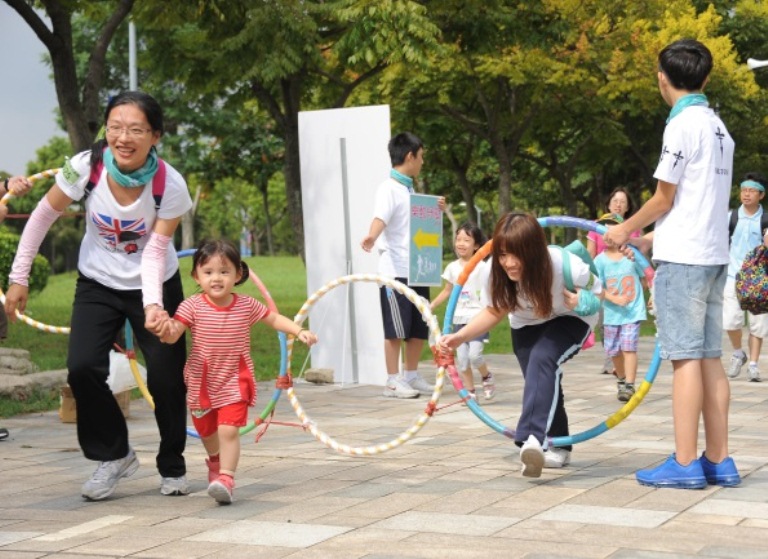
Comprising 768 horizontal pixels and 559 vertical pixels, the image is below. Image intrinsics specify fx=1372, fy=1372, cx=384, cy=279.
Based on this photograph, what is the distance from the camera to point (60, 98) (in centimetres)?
1597

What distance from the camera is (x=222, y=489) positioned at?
21.0 ft

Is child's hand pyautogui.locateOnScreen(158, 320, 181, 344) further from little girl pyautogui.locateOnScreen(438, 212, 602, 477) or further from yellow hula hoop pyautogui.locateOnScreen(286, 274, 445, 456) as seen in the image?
little girl pyautogui.locateOnScreen(438, 212, 602, 477)

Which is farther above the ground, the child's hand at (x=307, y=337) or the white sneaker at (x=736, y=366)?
the child's hand at (x=307, y=337)

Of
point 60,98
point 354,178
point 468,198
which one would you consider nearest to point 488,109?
point 468,198

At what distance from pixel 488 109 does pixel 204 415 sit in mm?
26518

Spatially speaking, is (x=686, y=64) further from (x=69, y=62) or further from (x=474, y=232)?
(x=69, y=62)

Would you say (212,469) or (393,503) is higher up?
(212,469)

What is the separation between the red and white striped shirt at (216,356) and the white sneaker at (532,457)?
56.1 inches

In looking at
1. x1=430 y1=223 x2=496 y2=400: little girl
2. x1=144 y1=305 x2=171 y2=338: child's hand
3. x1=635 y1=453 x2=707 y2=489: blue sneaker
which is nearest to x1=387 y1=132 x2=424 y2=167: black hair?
x1=430 y1=223 x2=496 y2=400: little girl

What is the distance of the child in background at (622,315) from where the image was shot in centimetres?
1135

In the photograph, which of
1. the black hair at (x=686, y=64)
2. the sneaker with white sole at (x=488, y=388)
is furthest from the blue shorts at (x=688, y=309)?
the sneaker with white sole at (x=488, y=388)

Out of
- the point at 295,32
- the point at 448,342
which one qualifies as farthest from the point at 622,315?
the point at 295,32

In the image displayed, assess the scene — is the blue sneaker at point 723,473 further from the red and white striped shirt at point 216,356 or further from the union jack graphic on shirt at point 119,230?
the union jack graphic on shirt at point 119,230

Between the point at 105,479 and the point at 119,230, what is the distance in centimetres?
123
